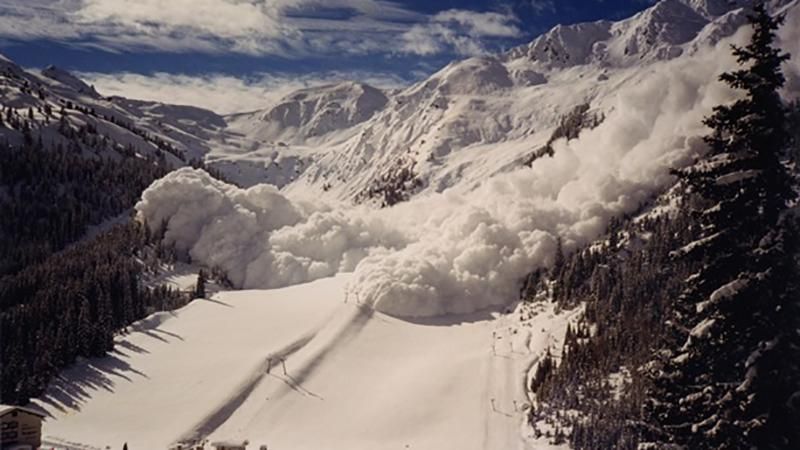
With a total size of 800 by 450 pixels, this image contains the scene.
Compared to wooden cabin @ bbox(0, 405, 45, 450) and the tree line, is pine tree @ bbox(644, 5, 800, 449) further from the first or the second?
wooden cabin @ bbox(0, 405, 45, 450)

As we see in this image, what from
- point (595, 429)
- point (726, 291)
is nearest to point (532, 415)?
point (595, 429)

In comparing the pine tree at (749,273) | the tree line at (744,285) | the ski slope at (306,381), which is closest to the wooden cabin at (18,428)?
the ski slope at (306,381)

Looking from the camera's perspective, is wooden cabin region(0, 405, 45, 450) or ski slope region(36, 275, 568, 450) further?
ski slope region(36, 275, 568, 450)

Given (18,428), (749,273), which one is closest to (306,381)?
(18,428)

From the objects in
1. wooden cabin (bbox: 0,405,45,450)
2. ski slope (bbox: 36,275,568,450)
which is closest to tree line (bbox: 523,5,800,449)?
wooden cabin (bbox: 0,405,45,450)

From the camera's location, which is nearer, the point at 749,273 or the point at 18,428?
the point at 749,273

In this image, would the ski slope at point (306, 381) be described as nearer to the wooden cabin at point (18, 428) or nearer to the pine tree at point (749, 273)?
the wooden cabin at point (18, 428)

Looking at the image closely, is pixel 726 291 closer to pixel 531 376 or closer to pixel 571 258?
pixel 531 376

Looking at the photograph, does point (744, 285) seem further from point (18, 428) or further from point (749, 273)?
point (18, 428)
